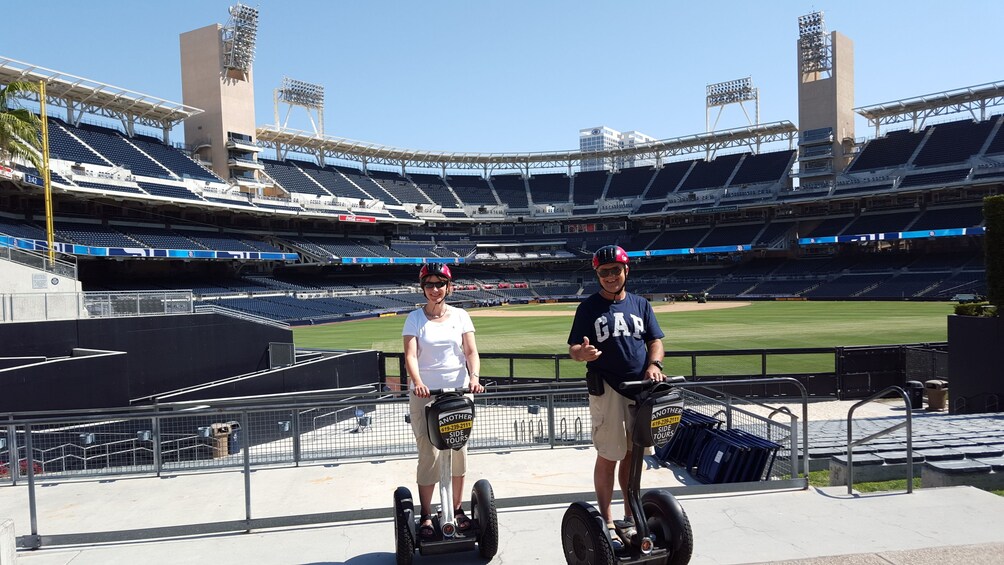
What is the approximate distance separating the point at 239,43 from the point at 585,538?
62.2 meters

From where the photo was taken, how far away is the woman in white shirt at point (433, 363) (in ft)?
14.0

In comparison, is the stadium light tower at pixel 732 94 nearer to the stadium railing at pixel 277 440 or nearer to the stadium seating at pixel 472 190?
the stadium seating at pixel 472 190

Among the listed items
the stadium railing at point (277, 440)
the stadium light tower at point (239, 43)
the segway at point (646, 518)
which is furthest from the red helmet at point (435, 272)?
the stadium light tower at point (239, 43)

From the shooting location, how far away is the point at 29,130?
19078mm

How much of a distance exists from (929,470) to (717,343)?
1910 cm

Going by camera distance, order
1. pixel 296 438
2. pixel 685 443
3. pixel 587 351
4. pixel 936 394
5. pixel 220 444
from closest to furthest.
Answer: pixel 587 351, pixel 685 443, pixel 296 438, pixel 220 444, pixel 936 394

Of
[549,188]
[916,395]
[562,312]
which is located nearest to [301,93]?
[549,188]

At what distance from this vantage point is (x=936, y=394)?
13.0 m

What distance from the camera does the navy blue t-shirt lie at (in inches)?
151

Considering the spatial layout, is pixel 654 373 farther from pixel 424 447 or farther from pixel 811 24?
pixel 811 24

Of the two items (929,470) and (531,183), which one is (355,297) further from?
(929,470)

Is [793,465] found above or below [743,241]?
below

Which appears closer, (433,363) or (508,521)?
(433,363)

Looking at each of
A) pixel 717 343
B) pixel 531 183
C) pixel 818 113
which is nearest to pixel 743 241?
pixel 818 113
